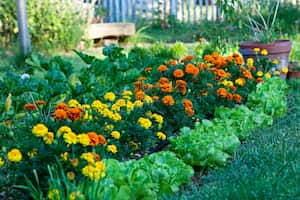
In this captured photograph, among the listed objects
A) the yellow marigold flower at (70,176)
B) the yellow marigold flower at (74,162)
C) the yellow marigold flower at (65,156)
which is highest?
the yellow marigold flower at (65,156)

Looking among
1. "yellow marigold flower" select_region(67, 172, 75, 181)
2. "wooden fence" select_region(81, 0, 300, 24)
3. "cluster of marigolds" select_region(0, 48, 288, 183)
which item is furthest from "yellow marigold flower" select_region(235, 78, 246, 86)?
"wooden fence" select_region(81, 0, 300, 24)

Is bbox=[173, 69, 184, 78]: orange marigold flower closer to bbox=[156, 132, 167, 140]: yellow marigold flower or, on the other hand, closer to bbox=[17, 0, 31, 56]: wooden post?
bbox=[156, 132, 167, 140]: yellow marigold flower

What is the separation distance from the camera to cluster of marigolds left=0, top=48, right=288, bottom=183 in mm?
3689

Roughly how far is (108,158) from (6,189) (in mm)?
688

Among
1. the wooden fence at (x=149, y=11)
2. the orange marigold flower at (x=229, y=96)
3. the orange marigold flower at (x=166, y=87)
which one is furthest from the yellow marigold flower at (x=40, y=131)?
the wooden fence at (x=149, y=11)

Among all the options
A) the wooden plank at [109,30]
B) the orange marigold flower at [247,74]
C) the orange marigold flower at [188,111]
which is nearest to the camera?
the orange marigold flower at [188,111]

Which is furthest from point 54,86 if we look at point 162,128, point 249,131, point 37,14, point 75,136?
point 37,14

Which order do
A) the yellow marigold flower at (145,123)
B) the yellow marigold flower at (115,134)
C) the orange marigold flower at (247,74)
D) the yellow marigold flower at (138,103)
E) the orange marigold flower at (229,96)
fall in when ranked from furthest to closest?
the orange marigold flower at (247,74), the orange marigold flower at (229,96), the yellow marigold flower at (138,103), the yellow marigold flower at (145,123), the yellow marigold flower at (115,134)

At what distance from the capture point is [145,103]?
5016mm

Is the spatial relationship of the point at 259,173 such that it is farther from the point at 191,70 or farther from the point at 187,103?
the point at 191,70

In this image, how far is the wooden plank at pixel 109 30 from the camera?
1196 centimetres

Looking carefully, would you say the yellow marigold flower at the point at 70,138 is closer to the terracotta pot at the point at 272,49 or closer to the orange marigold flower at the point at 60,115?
the orange marigold flower at the point at 60,115

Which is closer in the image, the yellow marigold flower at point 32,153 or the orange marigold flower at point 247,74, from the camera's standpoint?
the yellow marigold flower at point 32,153

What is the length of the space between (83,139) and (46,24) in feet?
25.2
